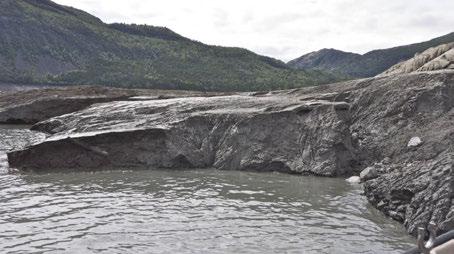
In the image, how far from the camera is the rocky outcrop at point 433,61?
2577cm

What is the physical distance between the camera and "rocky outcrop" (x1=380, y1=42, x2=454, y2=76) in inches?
1014

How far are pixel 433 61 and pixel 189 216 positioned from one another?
56.7ft

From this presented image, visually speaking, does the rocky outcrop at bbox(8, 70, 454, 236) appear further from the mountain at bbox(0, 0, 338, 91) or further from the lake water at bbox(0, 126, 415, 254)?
the mountain at bbox(0, 0, 338, 91)

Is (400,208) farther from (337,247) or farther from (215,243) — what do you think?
(215,243)

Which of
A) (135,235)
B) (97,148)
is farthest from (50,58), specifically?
(135,235)

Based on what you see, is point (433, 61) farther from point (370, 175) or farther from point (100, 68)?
point (100, 68)

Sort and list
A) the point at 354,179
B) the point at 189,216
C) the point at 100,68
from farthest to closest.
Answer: the point at 100,68 → the point at 354,179 → the point at 189,216

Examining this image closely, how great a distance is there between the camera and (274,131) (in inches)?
971

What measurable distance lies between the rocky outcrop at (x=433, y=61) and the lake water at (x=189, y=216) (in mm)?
9243

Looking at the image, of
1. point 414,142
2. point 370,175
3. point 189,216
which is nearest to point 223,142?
point 370,175

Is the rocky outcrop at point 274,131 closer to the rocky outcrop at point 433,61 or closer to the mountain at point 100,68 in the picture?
the rocky outcrop at point 433,61

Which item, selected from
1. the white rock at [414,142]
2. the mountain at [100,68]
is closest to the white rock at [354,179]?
the white rock at [414,142]

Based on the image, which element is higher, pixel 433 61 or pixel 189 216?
pixel 433 61

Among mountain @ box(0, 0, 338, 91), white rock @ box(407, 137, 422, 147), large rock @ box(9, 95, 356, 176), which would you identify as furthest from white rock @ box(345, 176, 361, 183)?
mountain @ box(0, 0, 338, 91)
